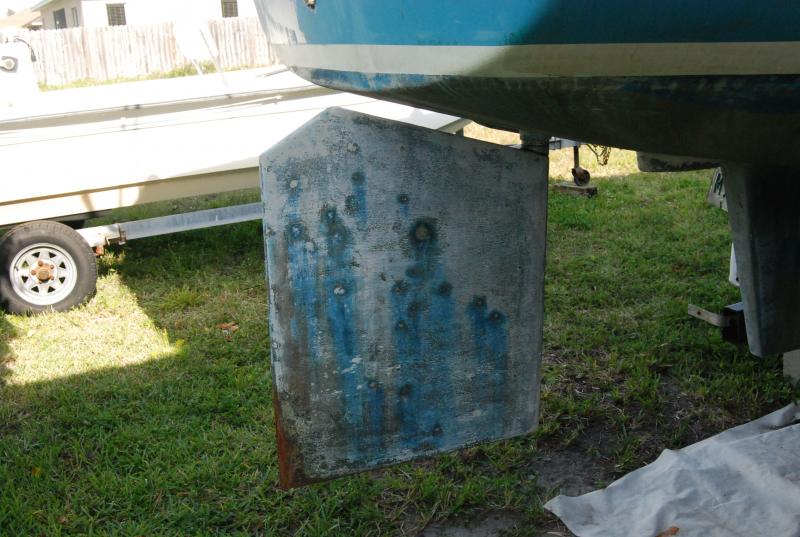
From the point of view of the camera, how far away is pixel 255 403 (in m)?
3.63

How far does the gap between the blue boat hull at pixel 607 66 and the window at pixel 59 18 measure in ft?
102

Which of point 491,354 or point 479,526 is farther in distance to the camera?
point 479,526

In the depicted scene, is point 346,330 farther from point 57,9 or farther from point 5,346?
point 57,9

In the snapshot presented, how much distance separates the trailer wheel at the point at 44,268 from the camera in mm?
4750

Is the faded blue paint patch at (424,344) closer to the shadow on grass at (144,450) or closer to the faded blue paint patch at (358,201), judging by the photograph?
the faded blue paint patch at (358,201)

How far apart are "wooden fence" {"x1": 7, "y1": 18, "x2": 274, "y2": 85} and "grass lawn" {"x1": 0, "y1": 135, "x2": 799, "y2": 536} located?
14.8 meters

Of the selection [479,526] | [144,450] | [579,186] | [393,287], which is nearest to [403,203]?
[393,287]

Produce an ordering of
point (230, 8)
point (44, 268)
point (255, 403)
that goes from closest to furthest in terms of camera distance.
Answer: point (255, 403) < point (44, 268) < point (230, 8)

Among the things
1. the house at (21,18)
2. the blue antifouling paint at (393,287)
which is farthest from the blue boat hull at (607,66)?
the house at (21,18)

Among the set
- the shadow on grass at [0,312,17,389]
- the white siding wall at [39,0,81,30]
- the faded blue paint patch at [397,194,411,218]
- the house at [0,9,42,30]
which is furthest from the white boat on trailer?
the house at [0,9,42,30]

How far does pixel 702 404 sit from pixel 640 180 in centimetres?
448

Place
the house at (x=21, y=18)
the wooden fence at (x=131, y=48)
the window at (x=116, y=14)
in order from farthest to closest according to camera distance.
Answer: the house at (x=21, y=18)
the window at (x=116, y=14)
the wooden fence at (x=131, y=48)

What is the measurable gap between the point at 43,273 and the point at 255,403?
195cm

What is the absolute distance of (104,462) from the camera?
10.5 feet
